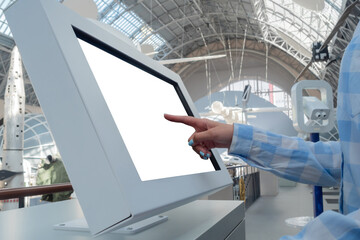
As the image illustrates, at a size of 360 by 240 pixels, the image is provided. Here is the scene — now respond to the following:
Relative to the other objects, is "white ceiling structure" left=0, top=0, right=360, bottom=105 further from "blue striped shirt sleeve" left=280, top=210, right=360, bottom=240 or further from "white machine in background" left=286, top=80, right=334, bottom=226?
"blue striped shirt sleeve" left=280, top=210, right=360, bottom=240

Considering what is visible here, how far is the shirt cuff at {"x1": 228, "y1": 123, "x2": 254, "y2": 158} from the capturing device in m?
0.81

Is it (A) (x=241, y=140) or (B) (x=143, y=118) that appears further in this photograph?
(A) (x=241, y=140)

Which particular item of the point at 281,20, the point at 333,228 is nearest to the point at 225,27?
the point at 281,20

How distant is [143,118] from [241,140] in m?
0.27

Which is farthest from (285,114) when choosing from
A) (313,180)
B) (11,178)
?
(313,180)

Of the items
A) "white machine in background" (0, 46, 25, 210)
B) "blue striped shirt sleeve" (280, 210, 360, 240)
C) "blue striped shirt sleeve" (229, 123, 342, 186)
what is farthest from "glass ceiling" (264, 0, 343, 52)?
"blue striped shirt sleeve" (280, 210, 360, 240)

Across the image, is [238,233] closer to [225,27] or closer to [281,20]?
[281,20]

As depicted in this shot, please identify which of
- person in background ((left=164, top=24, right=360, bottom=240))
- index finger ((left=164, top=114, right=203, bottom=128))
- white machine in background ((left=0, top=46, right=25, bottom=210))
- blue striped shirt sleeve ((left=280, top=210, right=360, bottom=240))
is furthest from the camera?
white machine in background ((left=0, top=46, right=25, bottom=210))

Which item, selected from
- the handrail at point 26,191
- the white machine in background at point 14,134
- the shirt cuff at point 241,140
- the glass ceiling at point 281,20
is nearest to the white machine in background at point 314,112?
the handrail at point 26,191

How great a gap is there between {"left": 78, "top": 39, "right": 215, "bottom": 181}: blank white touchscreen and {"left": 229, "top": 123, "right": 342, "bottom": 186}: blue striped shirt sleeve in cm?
12

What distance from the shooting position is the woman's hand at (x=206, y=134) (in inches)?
29.1

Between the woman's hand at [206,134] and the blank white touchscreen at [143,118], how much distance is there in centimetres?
3

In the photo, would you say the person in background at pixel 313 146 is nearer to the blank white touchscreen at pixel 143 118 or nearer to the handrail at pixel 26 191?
the blank white touchscreen at pixel 143 118

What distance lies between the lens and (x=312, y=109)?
12.9 feet
